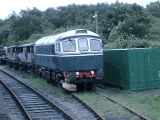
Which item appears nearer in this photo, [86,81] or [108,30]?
[86,81]

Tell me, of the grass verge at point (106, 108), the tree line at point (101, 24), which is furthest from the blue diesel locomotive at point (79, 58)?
the tree line at point (101, 24)

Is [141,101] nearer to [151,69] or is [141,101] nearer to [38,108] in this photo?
[151,69]

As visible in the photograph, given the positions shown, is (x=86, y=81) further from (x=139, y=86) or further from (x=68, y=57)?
(x=139, y=86)

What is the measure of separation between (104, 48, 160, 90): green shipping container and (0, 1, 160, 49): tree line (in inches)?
301

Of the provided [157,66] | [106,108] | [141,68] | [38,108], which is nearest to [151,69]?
[157,66]

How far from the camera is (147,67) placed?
12.4m

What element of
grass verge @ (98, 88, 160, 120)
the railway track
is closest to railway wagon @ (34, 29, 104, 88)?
grass verge @ (98, 88, 160, 120)

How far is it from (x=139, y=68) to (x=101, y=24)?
2333 centimetres

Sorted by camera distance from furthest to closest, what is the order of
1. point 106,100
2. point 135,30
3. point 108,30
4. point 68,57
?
point 108,30
point 135,30
point 68,57
point 106,100

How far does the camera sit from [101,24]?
114ft

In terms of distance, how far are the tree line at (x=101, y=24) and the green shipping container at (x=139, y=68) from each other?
7638 millimetres

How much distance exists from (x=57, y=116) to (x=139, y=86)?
536cm

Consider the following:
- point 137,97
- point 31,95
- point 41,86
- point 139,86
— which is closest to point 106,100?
point 137,97

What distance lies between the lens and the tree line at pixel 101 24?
25812 millimetres
